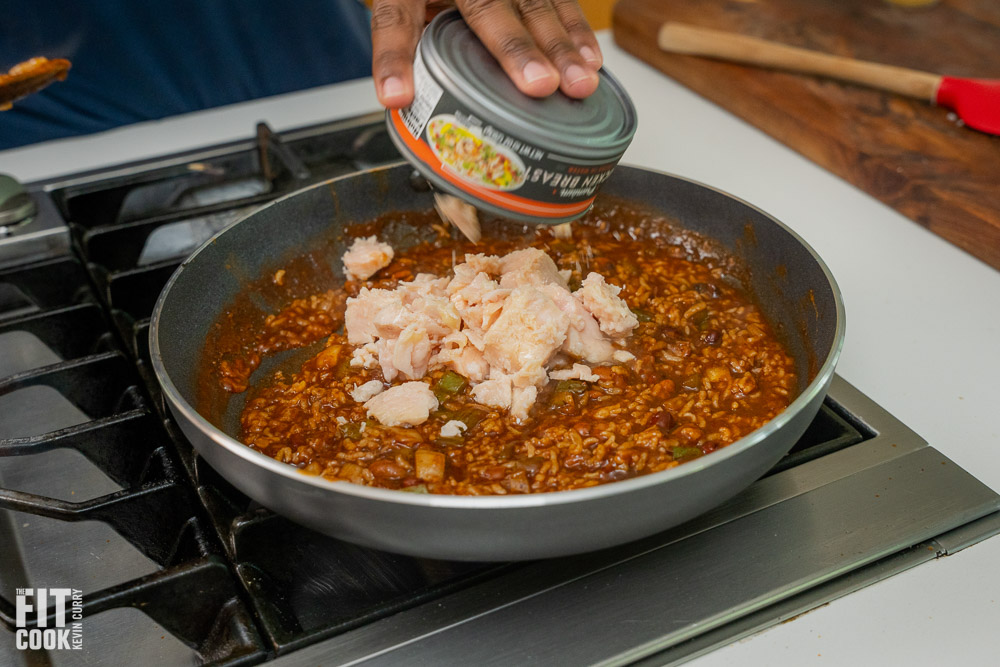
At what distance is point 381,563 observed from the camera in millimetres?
1205

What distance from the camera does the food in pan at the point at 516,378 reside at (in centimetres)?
125

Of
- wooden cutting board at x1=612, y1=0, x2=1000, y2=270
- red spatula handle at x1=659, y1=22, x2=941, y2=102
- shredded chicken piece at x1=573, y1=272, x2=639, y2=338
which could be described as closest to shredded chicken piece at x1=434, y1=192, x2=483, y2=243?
shredded chicken piece at x1=573, y1=272, x2=639, y2=338

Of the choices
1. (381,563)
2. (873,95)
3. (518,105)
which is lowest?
(381,563)

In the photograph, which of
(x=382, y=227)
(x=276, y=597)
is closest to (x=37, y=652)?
(x=276, y=597)

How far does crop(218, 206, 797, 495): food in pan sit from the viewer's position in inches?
49.1

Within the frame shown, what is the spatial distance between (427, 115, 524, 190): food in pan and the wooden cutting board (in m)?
1.17

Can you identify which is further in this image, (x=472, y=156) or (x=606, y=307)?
(x=606, y=307)

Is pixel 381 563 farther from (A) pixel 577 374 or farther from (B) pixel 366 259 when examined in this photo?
(B) pixel 366 259

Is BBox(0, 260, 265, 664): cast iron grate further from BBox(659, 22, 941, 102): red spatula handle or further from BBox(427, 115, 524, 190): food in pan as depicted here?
BBox(659, 22, 941, 102): red spatula handle

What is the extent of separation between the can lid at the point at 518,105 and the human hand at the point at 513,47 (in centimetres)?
2

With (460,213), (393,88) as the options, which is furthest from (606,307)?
(393,88)

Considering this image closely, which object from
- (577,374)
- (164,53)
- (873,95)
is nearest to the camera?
(577,374)

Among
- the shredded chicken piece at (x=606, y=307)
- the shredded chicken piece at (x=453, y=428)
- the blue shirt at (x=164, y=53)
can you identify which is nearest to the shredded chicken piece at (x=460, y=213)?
the shredded chicken piece at (x=606, y=307)

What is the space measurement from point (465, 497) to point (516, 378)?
18.3 inches
